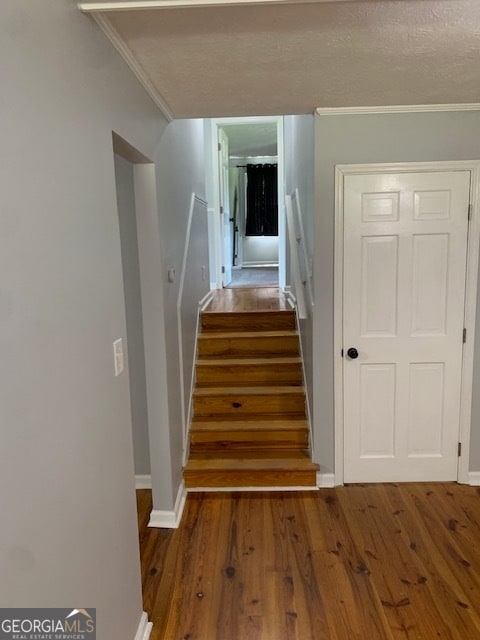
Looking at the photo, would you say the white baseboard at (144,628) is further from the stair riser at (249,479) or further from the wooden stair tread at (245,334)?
the wooden stair tread at (245,334)

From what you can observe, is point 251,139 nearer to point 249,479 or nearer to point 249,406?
point 249,406

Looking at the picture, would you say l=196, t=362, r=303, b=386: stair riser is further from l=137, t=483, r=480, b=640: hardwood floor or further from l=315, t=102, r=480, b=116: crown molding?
l=315, t=102, r=480, b=116: crown molding

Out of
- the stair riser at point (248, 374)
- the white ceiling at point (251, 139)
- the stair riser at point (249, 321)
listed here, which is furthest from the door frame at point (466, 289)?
the white ceiling at point (251, 139)

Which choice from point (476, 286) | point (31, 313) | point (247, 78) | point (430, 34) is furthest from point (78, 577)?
point (476, 286)

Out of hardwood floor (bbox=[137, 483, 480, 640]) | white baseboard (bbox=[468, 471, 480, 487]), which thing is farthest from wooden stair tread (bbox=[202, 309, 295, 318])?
white baseboard (bbox=[468, 471, 480, 487])

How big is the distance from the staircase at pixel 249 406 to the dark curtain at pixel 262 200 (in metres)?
4.36

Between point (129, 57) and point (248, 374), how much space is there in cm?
220

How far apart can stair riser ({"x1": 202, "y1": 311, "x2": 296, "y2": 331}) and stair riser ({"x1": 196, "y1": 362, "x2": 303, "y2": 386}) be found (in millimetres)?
420

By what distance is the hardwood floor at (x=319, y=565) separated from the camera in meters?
1.71

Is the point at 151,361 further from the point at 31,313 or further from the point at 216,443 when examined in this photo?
the point at 31,313

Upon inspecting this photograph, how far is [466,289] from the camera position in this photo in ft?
8.40

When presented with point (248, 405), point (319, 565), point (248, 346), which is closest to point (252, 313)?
point (248, 346)

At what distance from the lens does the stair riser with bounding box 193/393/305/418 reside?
302cm

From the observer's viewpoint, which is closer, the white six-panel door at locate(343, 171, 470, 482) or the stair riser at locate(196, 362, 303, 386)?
the white six-panel door at locate(343, 171, 470, 482)
